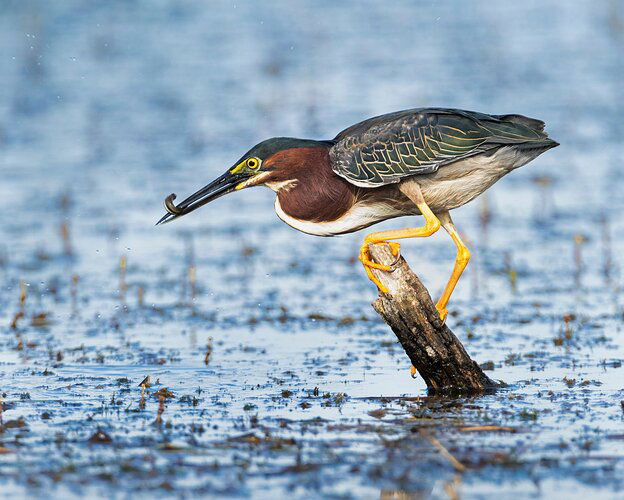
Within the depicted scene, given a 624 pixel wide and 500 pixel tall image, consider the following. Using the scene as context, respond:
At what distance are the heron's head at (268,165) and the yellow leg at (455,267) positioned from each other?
87cm

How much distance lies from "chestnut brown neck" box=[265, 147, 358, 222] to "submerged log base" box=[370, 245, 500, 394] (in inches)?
19.7

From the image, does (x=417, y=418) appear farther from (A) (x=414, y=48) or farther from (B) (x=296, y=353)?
(A) (x=414, y=48)

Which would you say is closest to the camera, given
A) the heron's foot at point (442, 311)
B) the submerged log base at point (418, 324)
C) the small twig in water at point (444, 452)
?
the small twig in water at point (444, 452)

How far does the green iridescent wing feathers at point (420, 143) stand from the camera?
6914mm

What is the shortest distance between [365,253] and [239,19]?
47.1ft

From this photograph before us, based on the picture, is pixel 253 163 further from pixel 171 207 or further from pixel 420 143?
pixel 420 143

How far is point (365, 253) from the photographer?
663cm

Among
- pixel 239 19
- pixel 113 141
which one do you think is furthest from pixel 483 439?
pixel 239 19

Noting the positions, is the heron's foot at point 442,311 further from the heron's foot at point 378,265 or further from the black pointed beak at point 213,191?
the black pointed beak at point 213,191

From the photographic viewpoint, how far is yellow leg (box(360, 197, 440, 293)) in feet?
21.6

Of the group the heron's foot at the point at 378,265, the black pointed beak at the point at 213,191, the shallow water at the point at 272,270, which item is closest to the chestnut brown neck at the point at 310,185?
the black pointed beak at the point at 213,191

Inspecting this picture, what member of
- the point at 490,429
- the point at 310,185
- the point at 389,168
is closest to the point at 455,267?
the point at 389,168

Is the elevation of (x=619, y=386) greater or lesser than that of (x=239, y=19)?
lesser

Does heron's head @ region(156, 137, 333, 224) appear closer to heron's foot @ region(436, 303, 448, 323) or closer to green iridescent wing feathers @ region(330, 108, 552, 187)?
green iridescent wing feathers @ region(330, 108, 552, 187)
